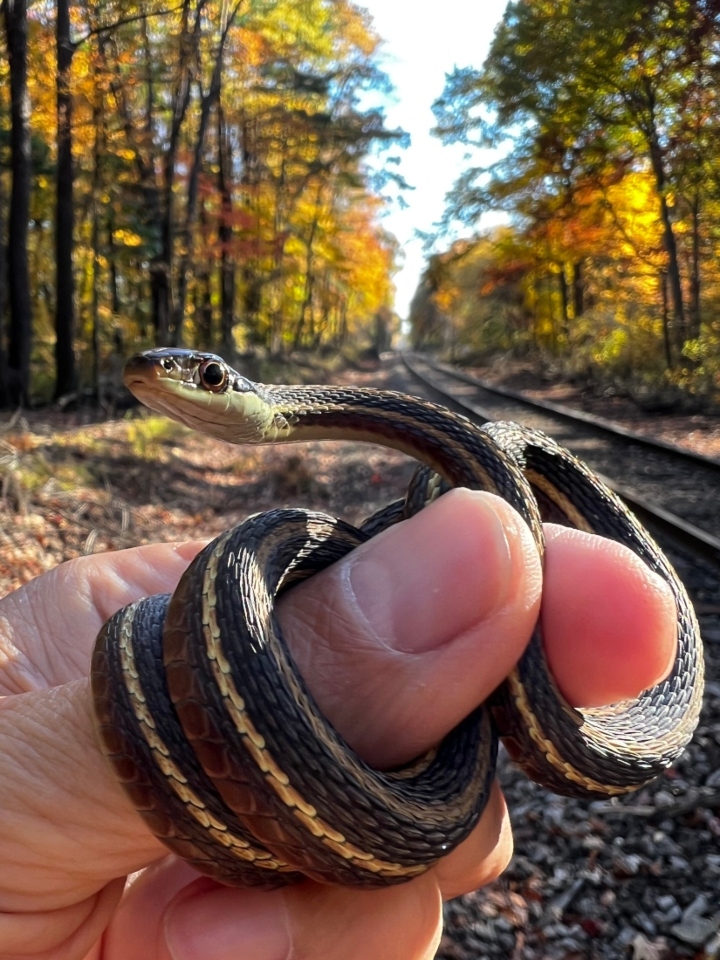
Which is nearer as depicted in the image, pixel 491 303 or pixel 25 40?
pixel 25 40

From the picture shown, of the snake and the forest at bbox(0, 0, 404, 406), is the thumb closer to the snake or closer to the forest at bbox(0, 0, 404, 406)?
the snake

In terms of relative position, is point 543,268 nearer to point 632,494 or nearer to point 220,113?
point 220,113

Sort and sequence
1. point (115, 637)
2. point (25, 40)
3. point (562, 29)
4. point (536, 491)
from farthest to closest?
point (25, 40)
point (562, 29)
point (536, 491)
point (115, 637)

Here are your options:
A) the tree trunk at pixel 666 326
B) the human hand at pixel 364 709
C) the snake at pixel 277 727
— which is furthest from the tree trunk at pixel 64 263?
the tree trunk at pixel 666 326

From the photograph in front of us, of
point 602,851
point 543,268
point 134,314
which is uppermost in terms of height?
point 543,268

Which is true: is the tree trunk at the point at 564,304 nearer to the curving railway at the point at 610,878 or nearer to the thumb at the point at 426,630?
the curving railway at the point at 610,878

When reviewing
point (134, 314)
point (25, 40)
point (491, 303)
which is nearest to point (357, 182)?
point (134, 314)
